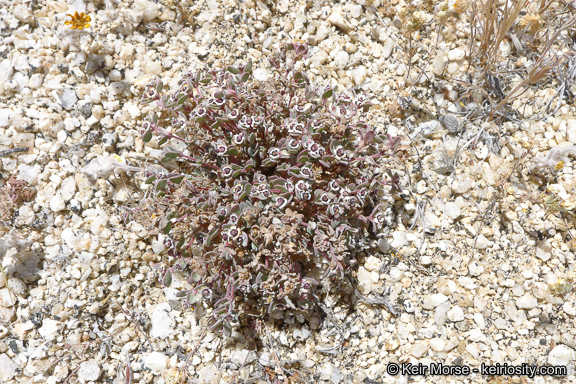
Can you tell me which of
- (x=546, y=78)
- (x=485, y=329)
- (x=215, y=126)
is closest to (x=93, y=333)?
(x=215, y=126)

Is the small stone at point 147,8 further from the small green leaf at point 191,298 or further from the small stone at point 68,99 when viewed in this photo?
the small green leaf at point 191,298

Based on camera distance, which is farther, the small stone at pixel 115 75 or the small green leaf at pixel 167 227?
the small stone at pixel 115 75

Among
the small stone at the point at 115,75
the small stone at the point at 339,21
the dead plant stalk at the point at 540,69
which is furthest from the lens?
the small stone at the point at 339,21

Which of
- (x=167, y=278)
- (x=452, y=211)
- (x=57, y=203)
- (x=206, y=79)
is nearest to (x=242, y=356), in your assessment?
(x=167, y=278)

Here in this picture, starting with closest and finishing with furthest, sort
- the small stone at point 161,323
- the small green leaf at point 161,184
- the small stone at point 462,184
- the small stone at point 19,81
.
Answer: the small green leaf at point 161,184
the small stone at point 161,323
the small stone at point 462,184
the small stone at point 19,81

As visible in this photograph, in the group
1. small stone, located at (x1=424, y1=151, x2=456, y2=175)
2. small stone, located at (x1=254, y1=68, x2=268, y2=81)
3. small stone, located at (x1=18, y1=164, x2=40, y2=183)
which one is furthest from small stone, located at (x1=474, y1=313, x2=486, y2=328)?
small stone, located at (x1=18, y1=164, x2=40, y2=183)

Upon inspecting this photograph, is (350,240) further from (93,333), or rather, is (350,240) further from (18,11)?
(18,11)

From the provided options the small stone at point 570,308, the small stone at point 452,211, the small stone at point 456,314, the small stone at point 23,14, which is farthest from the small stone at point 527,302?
the small stone at point 23,14
